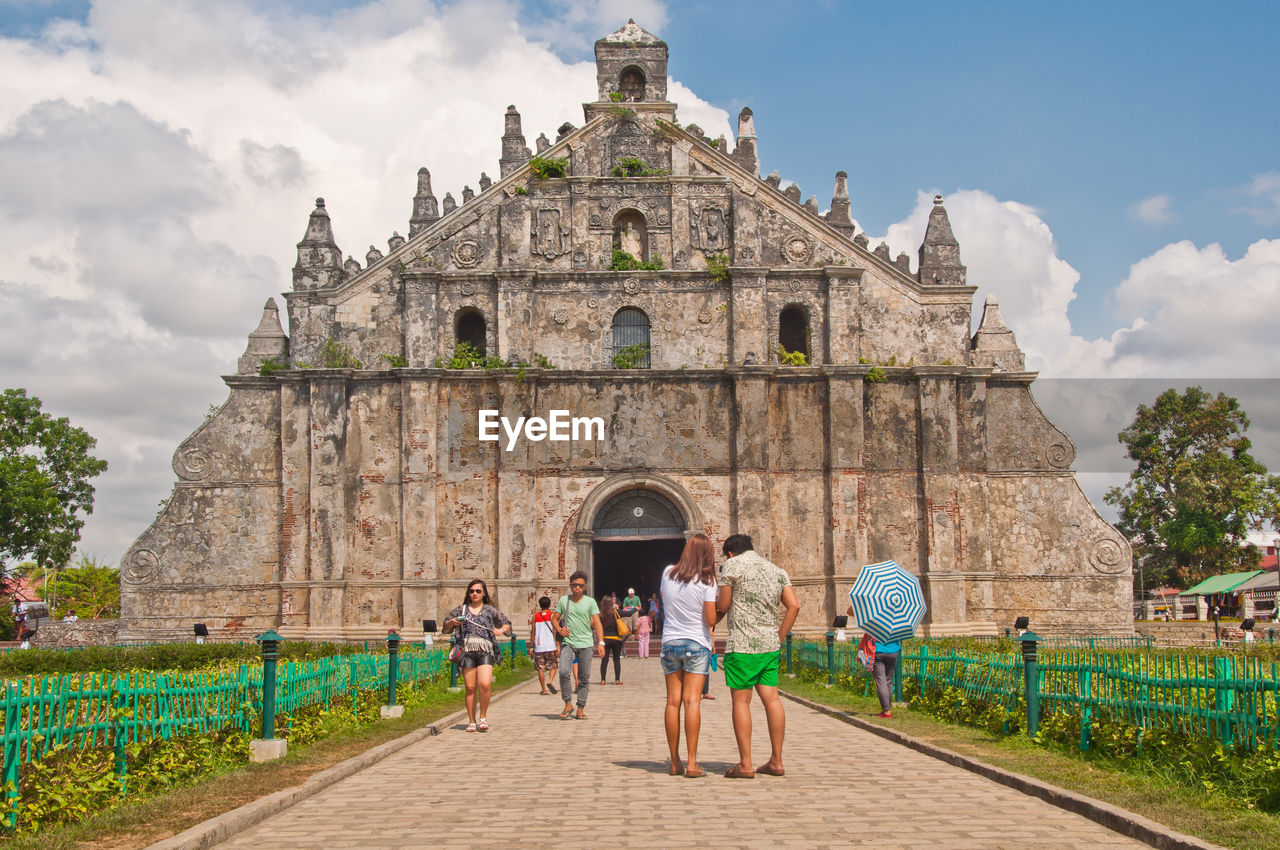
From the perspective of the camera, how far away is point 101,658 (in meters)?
21.4

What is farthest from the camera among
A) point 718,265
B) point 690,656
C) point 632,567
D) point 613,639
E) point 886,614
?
point 632,567

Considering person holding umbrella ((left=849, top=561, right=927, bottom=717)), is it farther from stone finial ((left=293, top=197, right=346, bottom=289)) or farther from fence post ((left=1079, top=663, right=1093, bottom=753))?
stone finial ((left=293, top=197, right=346, bottom=289))

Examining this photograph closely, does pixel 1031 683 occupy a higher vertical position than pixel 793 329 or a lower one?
lower

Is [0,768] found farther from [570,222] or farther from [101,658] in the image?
[570,222]

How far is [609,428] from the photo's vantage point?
95.8 ft

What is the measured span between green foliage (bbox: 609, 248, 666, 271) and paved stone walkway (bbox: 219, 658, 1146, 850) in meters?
18.8

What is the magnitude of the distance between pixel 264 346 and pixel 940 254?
1771 cm

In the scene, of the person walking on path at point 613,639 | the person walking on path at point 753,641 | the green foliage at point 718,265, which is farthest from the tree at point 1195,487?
the person walking on path at point 753,641

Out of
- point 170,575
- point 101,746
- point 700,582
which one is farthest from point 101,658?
point 700,582

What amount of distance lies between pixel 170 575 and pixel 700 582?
22445 mm

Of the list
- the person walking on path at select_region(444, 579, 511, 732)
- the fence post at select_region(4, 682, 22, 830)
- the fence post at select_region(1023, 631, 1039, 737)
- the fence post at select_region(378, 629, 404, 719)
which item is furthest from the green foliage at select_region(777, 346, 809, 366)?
the fence post at select_region(4, 682, 22, 830)

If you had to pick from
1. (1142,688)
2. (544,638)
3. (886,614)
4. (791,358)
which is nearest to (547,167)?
(791,358)

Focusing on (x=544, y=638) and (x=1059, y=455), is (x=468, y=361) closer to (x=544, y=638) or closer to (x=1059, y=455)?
(x=544, y=638)

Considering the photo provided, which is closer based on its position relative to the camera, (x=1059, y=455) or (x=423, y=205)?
(x=1059, y=455)
